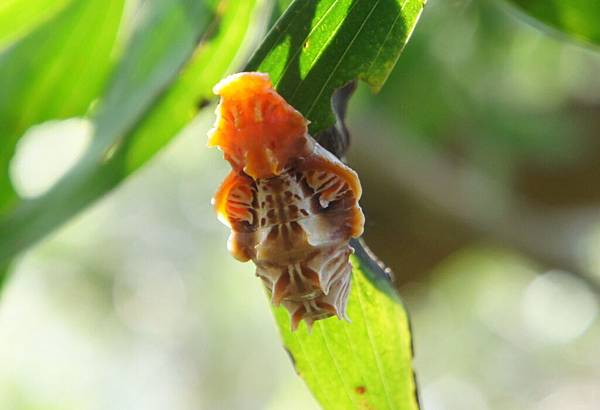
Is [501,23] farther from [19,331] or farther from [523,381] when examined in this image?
[19,331]

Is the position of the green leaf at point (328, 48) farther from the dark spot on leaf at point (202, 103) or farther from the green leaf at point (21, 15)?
the green leaf at point (21, 15)

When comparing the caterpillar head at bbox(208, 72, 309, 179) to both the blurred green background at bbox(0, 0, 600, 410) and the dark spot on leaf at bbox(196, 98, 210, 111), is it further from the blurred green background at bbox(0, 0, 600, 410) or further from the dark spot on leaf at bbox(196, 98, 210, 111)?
the blurred green background at bbox(0, 0, 600, 410)

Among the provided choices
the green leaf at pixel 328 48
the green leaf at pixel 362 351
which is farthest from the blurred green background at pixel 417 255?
the green leaf at pixel 328 48

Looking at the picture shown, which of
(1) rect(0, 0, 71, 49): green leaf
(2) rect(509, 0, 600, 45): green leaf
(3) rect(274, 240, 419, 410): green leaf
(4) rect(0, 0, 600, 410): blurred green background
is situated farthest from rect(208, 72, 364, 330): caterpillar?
(1) rect(0, 0, 71, 49): green leaf

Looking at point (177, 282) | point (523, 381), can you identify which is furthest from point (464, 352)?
point (177, 282)

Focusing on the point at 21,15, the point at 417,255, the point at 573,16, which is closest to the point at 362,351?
the point at 573,16

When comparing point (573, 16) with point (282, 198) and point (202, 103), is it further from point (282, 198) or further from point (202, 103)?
point (202, 103)
